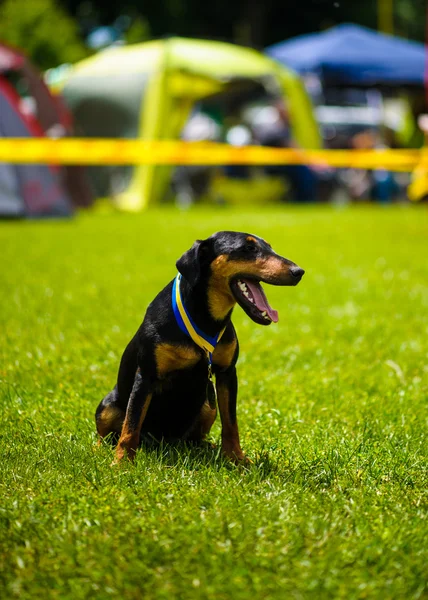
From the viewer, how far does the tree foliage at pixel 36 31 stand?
2850 cm

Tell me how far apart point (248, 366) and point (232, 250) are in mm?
2286

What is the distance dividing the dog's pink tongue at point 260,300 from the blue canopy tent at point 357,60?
20.0 metres

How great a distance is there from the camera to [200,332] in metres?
3.59

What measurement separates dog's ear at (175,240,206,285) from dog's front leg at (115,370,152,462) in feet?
1.47

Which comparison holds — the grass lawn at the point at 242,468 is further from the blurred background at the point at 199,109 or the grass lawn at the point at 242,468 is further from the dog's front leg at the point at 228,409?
the blurred background at the point at 199,109

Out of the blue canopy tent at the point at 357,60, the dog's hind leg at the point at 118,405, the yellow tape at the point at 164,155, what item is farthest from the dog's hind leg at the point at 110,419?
the blue canopy tent at the point at 357,60

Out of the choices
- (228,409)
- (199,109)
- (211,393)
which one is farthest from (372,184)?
(228,409)

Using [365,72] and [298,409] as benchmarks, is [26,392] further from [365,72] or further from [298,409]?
[365,72]

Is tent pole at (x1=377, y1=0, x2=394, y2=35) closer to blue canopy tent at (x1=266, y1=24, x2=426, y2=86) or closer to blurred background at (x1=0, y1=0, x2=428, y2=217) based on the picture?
blurred background at (x1=0, y1=0, x2=428, y2=217)

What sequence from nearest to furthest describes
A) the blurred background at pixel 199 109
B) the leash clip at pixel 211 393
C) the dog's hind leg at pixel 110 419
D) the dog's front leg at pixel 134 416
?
the dog's front leg at pixel 134 416 → the leash clip at pixel 211 393 → the dog's hind leg at pixel 110 419 → the blurred background at pixel 199 109

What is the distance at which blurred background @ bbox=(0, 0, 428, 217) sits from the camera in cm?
1822

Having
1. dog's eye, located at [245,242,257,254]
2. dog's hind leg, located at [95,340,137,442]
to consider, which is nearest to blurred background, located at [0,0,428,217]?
dog's hind leg, located at [95,340,137,442]

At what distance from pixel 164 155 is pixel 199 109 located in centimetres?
1414

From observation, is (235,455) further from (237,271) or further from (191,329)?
(237,271)
